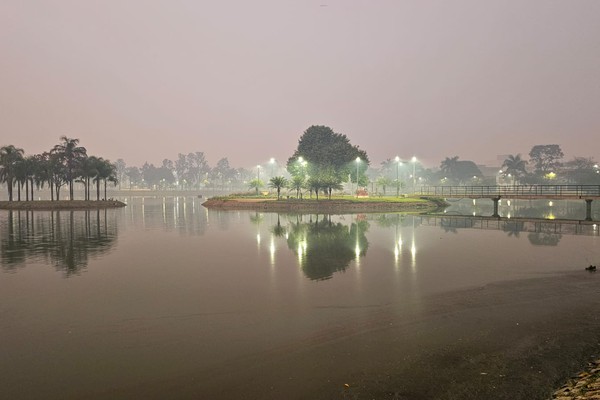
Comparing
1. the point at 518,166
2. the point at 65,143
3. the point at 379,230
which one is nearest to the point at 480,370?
the point at 379,230

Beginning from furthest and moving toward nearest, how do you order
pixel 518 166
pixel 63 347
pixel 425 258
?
pixel 518 166, pixel 425 258, pixel 63 347

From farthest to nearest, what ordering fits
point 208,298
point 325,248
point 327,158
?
point 327,158, point 325,248, point 208,298

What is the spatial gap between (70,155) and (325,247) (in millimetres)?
92123

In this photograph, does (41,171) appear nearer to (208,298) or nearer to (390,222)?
(390,222)

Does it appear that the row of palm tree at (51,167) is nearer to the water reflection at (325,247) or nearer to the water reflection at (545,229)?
the water reflection at (325,247)

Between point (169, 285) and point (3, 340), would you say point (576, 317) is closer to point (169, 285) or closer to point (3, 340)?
point (169, 285)

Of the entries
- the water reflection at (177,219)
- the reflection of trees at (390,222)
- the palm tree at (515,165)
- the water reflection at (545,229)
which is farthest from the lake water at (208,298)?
the palm tree at (515,165)

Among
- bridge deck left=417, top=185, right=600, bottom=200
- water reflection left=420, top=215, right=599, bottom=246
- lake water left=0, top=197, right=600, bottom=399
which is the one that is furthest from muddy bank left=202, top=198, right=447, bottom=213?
lake water left=0, top=197, right=600, bottom=399

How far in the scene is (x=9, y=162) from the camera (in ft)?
293

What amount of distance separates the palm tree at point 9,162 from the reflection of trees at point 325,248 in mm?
83165

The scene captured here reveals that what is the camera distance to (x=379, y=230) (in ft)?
129

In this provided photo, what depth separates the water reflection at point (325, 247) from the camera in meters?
20.8

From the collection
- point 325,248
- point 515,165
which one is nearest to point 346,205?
point 325,248

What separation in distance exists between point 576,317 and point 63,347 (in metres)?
16.4
